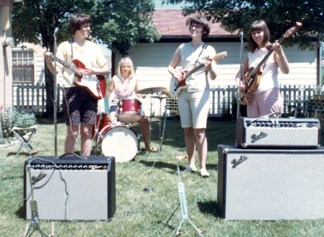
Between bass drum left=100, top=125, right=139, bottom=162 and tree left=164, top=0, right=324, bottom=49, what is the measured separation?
3.68m

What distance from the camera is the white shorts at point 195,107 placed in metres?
4.06

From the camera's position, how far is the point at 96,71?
12.5 feet

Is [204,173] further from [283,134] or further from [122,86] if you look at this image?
[122,86]

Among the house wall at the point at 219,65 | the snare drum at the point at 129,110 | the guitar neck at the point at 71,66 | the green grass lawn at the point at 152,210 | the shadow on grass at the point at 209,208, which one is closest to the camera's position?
the green grass lawn at the point at 152,210

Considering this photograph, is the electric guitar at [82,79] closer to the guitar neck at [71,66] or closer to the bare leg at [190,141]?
the guitar neck at [71,66]

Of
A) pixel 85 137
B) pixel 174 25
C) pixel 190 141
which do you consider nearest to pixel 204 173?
pixel 190 141

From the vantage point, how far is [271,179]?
269cm

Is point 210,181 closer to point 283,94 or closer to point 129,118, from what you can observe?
point 129,118

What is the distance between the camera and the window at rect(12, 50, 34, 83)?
601 inches

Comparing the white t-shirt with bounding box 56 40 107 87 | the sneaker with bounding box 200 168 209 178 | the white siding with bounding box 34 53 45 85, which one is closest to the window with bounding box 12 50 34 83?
the white siding with bounding box 34 53 45 85

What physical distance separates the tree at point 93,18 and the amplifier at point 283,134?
8.02 m

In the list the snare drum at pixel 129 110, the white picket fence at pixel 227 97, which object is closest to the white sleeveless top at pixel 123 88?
the snare drum at pixel 129 110

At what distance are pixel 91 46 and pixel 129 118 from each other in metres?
→ 1.51

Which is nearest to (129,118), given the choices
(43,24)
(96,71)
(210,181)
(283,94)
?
(96,71)
